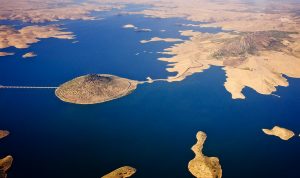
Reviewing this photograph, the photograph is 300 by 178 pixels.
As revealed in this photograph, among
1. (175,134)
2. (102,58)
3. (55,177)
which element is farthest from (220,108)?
(102,58)

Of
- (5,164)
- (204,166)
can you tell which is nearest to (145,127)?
(204,166)

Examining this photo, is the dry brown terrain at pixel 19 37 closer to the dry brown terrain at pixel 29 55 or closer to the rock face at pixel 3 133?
the dry brown terrain at pixel 29 55

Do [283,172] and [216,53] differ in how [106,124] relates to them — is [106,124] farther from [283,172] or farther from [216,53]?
[216,53]

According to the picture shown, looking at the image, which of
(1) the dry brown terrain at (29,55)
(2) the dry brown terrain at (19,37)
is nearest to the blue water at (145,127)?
(1) the dry brown terrain at (29,55)

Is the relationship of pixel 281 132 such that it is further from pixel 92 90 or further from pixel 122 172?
pixel 92 90

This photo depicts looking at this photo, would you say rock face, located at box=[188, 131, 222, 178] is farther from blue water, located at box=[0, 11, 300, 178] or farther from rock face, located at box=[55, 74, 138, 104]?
rock face, located at box=[55, 74, 138, 104]
